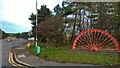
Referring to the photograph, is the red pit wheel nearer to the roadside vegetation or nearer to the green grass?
the roadside vegetation

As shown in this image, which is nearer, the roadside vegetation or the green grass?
the green grass

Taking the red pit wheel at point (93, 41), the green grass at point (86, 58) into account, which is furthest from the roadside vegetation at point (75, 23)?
the green grass at point (86, 58)

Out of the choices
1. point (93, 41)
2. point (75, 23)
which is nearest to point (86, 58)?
point (93, 41)

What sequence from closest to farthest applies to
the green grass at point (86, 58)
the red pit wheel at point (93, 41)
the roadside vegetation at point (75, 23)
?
1. the green grass at point (86, 58)
2. the red pit wheel at point (93, 41)
3. the roadside vegetation at point (75, 23)

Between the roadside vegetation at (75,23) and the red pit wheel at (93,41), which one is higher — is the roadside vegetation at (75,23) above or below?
above

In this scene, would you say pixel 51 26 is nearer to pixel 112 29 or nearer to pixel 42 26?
pixel 42 26

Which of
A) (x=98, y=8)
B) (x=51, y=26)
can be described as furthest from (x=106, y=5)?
(x=51, y=26)

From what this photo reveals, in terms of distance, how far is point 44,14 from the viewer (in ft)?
210

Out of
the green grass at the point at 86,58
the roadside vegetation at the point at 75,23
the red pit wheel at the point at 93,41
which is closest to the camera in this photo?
the green grass at the point at 86,58

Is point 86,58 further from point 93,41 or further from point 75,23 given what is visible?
point 75,23

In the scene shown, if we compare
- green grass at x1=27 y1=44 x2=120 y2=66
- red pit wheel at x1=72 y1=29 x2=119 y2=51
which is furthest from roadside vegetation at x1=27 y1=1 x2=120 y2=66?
green grass at x1=27 y1=44 x2=120 y2=66

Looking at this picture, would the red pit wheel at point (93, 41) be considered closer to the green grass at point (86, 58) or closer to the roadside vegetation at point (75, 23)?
the roadside vegetation at point (75, 23)

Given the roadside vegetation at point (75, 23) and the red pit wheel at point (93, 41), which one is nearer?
the red pit wheel at point (93, 41)

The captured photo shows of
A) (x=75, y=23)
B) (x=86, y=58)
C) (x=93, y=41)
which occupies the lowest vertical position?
(x=86, y=58)
